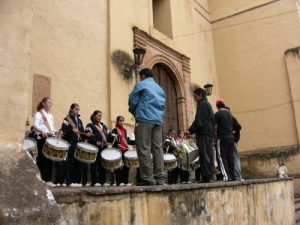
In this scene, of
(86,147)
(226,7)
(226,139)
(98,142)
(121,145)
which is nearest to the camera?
(86,147)

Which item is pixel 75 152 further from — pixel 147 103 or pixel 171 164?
pixel 171 164

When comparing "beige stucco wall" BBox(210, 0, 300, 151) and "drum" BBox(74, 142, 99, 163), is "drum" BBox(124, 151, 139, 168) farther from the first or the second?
"beige stucco wall" BBox(210, 0, 300, 151)

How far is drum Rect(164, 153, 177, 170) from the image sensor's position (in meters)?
7.58

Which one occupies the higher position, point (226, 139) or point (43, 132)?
point (43, 132)

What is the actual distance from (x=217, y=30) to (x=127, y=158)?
12139 millimetres

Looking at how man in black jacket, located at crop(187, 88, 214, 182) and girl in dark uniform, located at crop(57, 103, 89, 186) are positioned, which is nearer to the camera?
girl in dark uniform, located at crop(57, 103, 89, 186)

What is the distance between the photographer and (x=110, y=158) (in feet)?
20.1

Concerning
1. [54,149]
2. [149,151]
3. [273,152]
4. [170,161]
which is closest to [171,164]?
[170,161]

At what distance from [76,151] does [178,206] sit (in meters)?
2.52

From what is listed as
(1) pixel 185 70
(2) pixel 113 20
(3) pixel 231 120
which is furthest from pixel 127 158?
(1) pixel 185 70

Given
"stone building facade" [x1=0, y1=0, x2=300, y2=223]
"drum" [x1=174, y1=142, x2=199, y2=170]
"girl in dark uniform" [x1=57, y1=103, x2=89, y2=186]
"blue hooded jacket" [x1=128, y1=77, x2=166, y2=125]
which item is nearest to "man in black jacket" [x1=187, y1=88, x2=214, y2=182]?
"drum" [x1=174, y1=142, x2=199, y2=170]

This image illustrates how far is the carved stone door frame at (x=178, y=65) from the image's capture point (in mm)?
11516

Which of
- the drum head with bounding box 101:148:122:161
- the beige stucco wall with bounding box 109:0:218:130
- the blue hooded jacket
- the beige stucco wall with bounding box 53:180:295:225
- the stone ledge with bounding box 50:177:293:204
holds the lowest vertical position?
the beige stucco wall with bounding box 53:180:295:225

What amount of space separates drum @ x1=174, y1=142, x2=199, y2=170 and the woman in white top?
319 centimetres
